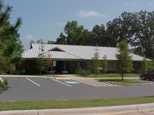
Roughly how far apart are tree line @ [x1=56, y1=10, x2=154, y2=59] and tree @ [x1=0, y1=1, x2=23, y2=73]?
84.0 m

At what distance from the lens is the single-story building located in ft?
192

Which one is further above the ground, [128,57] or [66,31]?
[66,31]

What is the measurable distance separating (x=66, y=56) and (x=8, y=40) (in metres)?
49.2

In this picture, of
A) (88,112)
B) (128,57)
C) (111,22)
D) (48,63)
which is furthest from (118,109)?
(111,22)

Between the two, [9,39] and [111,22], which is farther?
[111,22]

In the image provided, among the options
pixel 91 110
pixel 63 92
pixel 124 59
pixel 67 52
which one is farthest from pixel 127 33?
pixel 91 110

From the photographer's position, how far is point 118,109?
1436 cm

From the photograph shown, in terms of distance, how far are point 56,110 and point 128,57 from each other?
3450 cm

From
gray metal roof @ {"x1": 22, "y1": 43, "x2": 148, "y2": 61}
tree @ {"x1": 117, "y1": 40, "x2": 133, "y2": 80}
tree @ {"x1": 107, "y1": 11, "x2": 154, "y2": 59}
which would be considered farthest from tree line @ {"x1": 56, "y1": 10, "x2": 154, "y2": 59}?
tree @ {"x1": 117, "y1": 40, "x2": 133, "y2": 80}

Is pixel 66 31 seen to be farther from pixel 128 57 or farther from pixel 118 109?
pixel 118 109

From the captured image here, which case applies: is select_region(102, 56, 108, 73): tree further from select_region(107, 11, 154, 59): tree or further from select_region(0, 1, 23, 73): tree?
select_region(0, 1, 23, 73): tree

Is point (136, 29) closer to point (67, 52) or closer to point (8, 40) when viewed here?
point (67, 52)

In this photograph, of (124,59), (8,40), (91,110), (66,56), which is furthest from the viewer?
(66,56)

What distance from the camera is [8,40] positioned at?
11953mm
